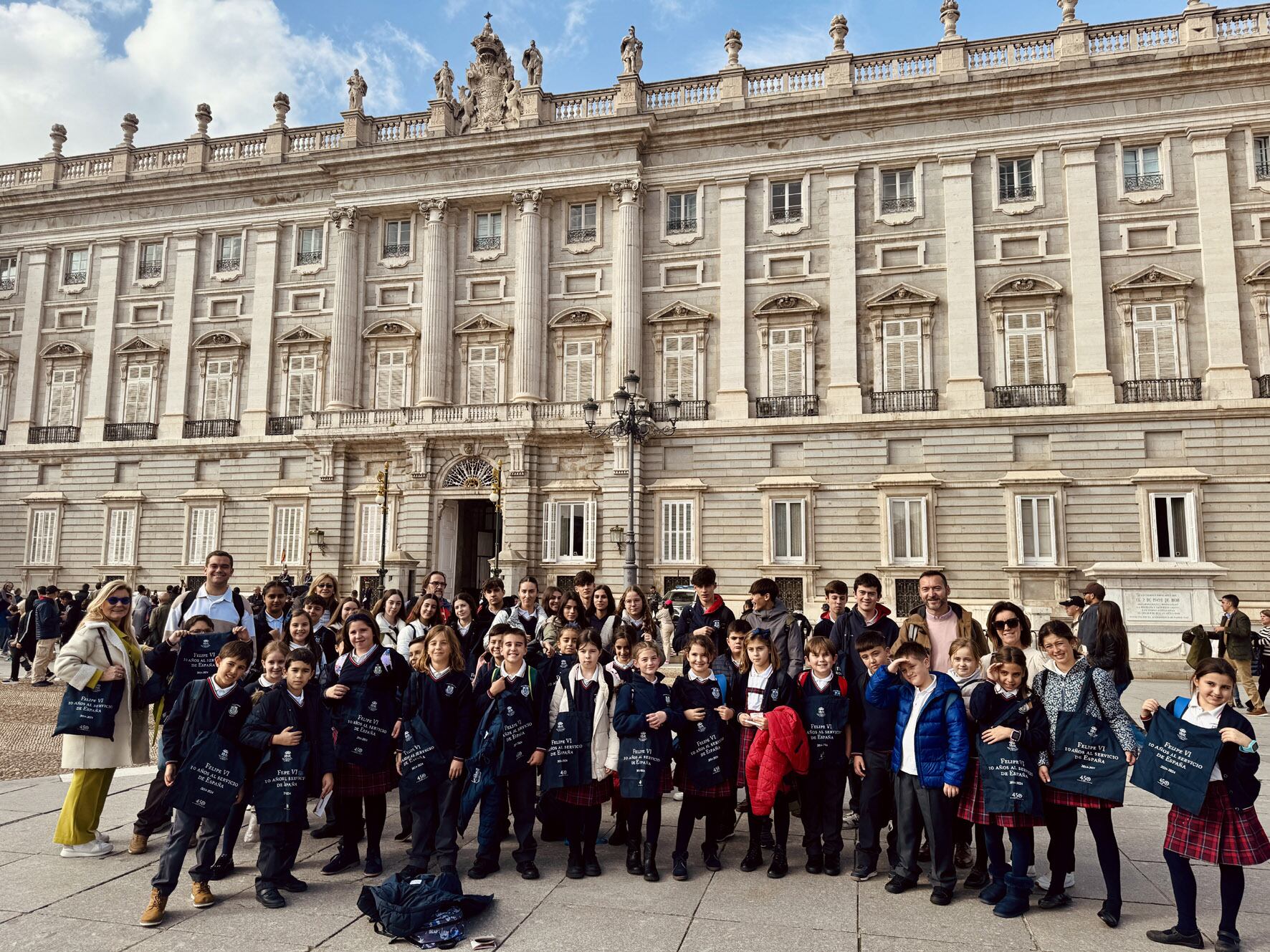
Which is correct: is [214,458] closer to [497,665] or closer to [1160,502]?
[497,665]

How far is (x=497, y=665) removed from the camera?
6383mm

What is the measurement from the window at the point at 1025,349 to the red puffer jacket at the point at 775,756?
20860mm

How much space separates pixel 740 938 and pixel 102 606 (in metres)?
5.16

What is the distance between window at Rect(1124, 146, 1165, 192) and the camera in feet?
77.2

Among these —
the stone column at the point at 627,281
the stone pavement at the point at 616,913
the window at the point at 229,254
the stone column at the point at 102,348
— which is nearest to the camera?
the stone pavement at the point at 616,913

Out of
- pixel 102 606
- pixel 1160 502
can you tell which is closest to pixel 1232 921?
pixel 102 606

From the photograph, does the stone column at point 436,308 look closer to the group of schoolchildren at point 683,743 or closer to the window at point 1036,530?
the window at point 1036,530

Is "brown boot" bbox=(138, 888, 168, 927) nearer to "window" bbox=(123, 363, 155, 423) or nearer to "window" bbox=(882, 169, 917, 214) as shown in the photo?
"window" bbox=(882, 169, 917, 214)

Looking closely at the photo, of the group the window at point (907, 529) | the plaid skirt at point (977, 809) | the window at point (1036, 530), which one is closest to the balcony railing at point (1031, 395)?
the window at point (1036, 530)

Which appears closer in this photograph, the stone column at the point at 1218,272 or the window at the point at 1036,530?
the stone column at the point at 1218,272

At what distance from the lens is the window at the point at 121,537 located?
29.8 metres

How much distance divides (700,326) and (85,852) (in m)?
22.4

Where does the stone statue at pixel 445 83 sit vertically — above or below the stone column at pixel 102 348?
above

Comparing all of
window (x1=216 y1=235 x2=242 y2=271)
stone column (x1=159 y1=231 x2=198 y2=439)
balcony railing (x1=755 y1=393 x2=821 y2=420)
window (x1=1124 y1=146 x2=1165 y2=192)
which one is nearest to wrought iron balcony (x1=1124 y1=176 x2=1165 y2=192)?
window (x1=1124 y1=146 x2=1165 y2=192)
